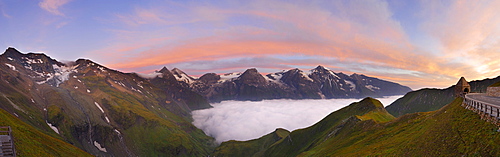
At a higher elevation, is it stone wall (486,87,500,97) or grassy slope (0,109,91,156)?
stone wall (486,87,500,97)

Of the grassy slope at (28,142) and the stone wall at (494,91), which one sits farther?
the grassy slope at (28,142)

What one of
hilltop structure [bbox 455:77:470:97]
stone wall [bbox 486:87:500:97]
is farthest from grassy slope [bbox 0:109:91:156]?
stone wall [bbox 486:87:500:97]

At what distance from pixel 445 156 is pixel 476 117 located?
8808mm

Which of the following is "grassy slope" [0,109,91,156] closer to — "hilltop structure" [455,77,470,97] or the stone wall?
"hilltop structure" [455,77,470,97]

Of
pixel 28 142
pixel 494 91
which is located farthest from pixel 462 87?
pixel 28 142

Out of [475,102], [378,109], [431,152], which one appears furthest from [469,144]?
[378,109]

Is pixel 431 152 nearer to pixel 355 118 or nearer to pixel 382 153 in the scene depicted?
pixel 382 153

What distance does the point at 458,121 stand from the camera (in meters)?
33.7

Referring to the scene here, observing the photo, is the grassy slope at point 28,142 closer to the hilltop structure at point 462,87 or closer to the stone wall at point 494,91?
the hilltop structure at point 462,87

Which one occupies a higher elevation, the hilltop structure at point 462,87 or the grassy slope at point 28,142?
the hilltop structure at point 462,87

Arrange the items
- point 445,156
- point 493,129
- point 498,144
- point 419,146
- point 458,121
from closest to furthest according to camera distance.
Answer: point 498,144 → point 493,129 → point 445,156 → point 458,121 → point 419,146

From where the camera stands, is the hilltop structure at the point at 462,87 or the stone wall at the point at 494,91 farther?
the hilltop structure at the point at 462,87

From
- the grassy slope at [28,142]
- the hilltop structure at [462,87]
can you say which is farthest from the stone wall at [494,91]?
the grassy slope at [28,142]

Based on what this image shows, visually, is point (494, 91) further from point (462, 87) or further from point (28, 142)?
point (28, 142)
